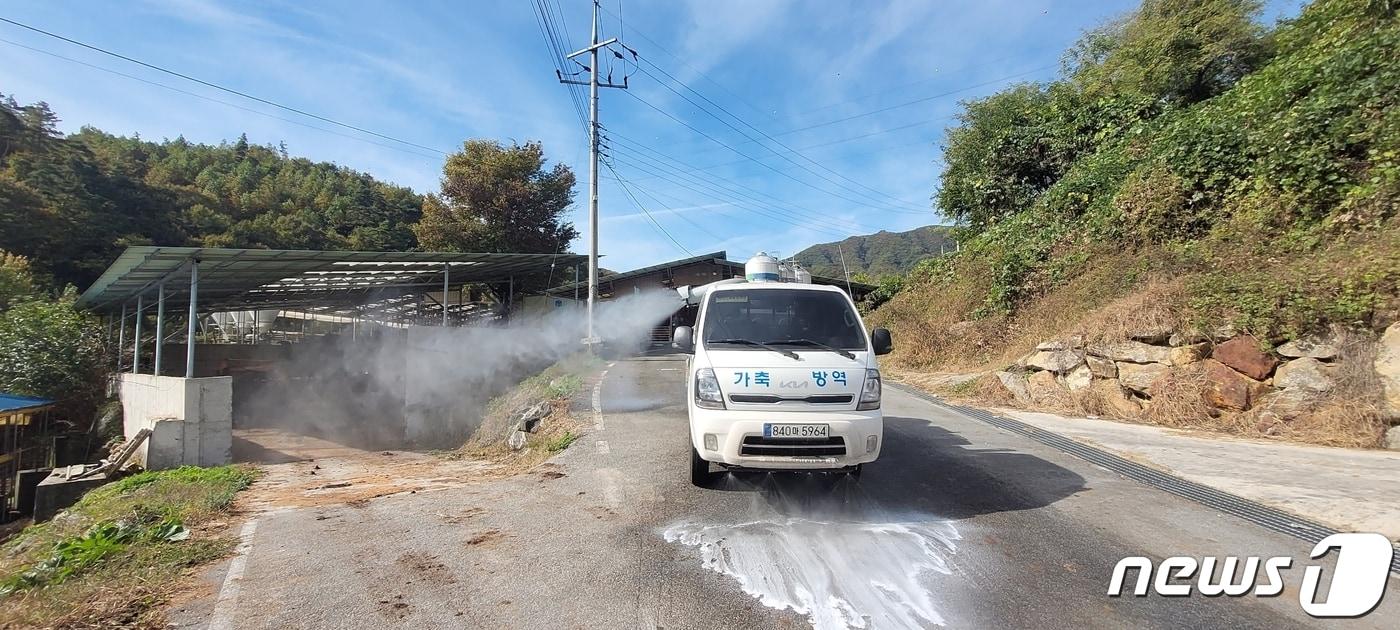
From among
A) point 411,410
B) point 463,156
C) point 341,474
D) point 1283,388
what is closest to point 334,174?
point 463,156

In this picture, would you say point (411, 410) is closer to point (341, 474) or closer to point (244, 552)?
point (341, 474)

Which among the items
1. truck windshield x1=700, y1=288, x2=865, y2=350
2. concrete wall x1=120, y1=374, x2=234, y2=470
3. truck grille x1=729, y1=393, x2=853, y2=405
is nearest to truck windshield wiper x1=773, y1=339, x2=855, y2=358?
truck windshield x1=700, y1=288, x2=865, y2=350

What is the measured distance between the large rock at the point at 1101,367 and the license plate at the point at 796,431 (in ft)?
24.3

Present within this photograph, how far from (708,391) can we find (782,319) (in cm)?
114

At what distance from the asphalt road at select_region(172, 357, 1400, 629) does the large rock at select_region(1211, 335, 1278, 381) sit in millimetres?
3663

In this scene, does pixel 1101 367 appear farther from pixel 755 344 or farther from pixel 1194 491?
pixel 755 344

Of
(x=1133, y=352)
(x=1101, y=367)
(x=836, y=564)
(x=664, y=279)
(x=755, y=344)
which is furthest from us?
(x=664, y=279)

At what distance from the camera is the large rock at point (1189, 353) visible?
868 centimetres

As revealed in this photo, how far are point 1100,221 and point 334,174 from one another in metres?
64.7

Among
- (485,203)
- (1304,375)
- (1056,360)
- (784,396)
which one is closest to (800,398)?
(784,396)

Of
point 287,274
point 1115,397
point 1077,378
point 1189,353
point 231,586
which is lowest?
point 231,586

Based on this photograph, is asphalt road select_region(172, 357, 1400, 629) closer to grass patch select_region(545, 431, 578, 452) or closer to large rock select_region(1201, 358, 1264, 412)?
grass patch select_region(545, 431, 578, 452)

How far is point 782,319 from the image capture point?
575cm

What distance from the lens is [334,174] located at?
193 feet
